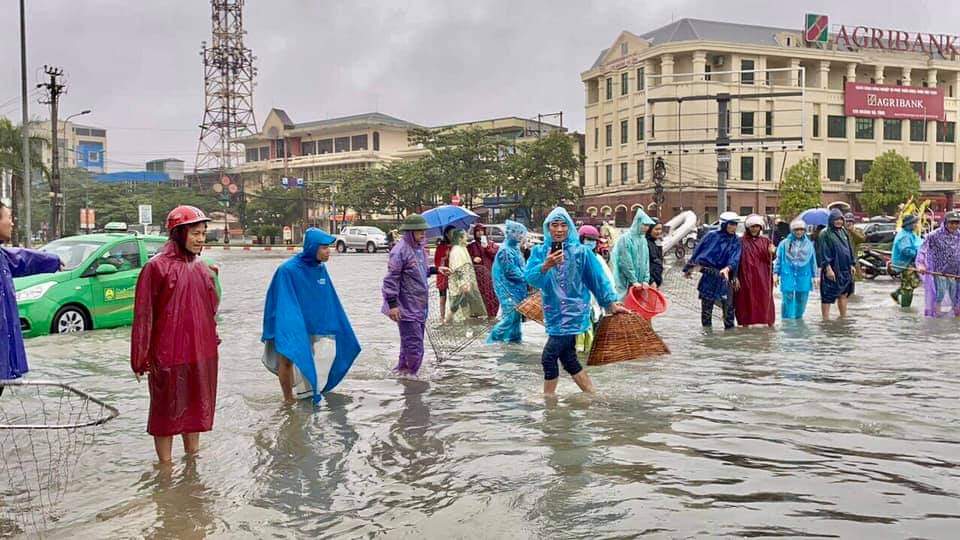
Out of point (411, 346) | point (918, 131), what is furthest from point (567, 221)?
point (918, 131)

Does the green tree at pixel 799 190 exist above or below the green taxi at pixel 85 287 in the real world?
above

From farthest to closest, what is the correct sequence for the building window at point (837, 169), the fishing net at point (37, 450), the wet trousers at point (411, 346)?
1. the building window at point (837, 169)
2. the wet trousers at point (411, 346)
3. the fishing net at point (37, 450)

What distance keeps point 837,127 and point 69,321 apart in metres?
55.6

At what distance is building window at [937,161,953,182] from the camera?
60.4 m

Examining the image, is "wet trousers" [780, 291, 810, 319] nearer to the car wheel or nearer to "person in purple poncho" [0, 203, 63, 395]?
the car wheel

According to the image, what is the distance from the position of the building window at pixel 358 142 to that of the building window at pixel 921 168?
150 ft

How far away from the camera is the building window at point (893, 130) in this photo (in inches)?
2322

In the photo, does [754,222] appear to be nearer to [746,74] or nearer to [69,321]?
[69,321]

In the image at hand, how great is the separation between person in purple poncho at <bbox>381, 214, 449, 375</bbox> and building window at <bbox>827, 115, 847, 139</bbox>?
5523 cm

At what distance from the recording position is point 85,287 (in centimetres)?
1173

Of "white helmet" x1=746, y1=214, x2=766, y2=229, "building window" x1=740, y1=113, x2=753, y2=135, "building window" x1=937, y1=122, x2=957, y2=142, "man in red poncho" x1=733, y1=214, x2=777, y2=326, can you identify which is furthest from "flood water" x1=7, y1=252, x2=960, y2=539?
"building window" x1=937, y1=122, x2=957, y2=142

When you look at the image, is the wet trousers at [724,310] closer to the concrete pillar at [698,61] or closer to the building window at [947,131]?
the concrete pillar at [698,61]

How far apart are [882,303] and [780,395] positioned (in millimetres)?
9614

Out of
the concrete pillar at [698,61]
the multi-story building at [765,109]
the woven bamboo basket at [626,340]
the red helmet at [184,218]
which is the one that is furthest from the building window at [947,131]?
the red helmet at [184,218]
